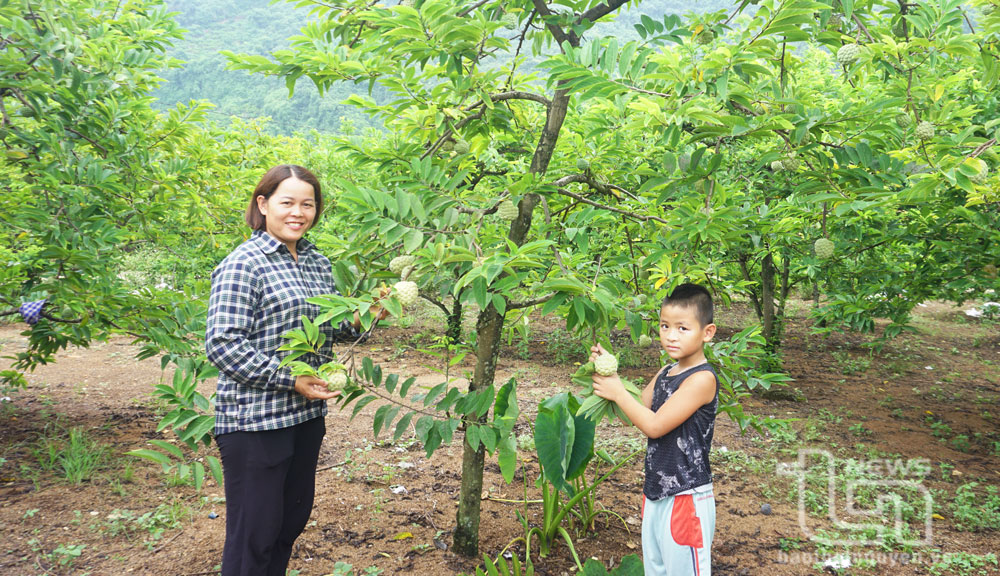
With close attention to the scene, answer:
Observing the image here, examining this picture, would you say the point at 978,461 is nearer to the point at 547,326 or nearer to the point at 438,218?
the point at 438,218

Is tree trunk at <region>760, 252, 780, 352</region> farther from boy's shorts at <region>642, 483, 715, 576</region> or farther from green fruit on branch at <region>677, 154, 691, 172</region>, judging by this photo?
boy's shorts at <region>642, 483, 715, 576</region>

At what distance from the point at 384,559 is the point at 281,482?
0.97m

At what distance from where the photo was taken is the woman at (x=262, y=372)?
175 cm

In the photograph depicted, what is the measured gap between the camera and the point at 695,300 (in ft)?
5.95

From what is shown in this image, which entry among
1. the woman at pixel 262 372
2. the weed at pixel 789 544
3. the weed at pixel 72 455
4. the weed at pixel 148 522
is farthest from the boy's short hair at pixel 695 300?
the weed at pixel 72 455

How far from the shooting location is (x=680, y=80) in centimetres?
169

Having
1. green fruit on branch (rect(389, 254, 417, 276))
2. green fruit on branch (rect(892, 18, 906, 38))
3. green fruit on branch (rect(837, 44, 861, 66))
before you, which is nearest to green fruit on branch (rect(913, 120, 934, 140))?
green fruit on branch (rect(837, 44, 861, 66))

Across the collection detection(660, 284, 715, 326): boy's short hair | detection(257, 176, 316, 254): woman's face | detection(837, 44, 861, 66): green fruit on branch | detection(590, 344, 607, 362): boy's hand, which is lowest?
detection(590, 344, 607, 362): boy's hand

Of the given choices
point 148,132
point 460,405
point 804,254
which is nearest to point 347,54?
point 460,405

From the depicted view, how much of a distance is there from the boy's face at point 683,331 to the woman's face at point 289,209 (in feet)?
3.87

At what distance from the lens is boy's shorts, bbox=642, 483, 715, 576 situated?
174cm

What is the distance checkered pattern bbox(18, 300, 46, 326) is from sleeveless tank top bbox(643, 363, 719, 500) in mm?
3057

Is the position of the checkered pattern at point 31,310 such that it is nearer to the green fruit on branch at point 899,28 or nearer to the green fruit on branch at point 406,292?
the green fruit on branch at point 406,292

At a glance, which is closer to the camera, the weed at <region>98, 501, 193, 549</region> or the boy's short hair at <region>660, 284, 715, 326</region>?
the boy's short hair at <region>660, 284, 715, 326</region>
